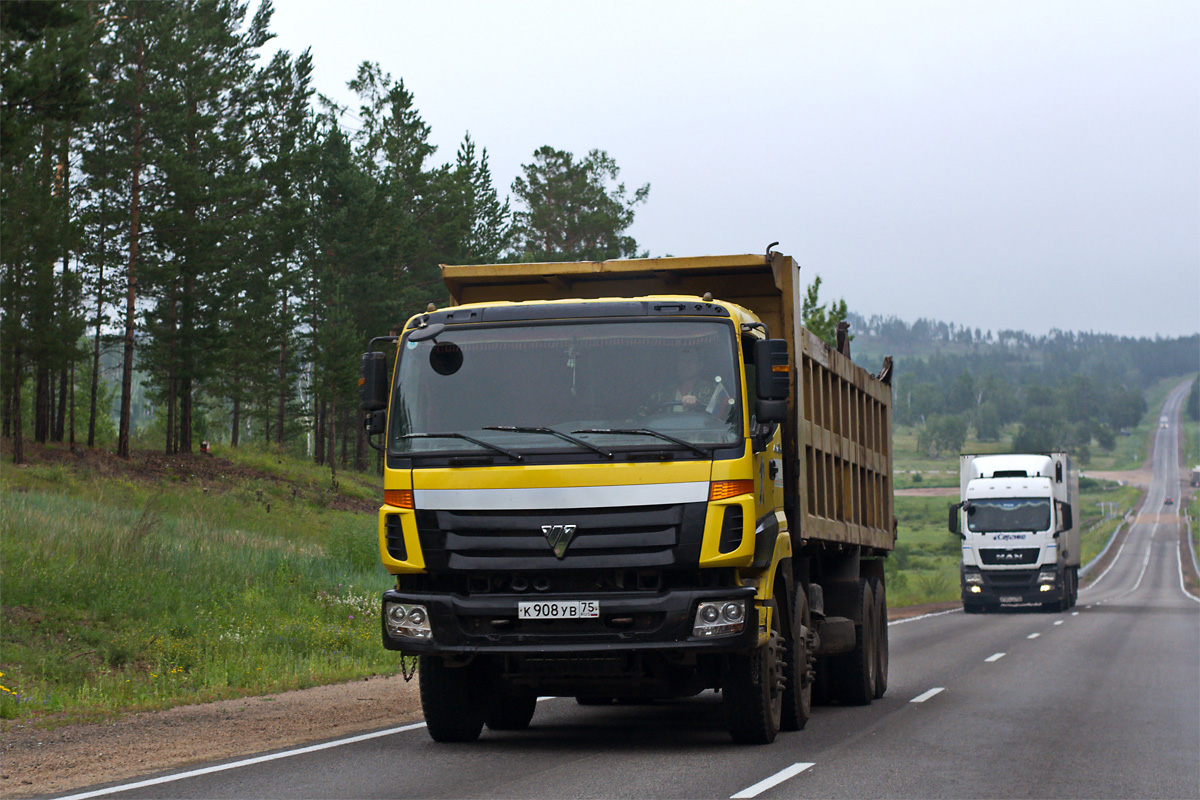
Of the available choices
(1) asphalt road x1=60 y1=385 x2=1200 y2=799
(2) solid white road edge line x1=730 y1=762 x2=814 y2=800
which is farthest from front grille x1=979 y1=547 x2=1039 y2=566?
(2) solid white road edge line x1=730 y1=762 x2=814 y2=800

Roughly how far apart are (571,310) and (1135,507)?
181 metres

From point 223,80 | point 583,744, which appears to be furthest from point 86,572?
point 223,80

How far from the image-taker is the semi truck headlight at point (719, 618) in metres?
8.55

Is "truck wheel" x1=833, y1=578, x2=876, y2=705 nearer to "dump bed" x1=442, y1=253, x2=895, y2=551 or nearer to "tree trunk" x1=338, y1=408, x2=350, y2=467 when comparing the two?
"dump bed" x1=442, y1=253, x2=895, y2=551

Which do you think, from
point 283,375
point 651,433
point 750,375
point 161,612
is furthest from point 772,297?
point 283,375

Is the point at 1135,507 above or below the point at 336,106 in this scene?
below

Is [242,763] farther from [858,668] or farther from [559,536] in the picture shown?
[858,668]

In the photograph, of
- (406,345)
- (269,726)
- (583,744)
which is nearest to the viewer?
(406,345)

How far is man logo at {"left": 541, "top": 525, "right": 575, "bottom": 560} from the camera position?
8.48 m

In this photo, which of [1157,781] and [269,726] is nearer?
[1157,781]

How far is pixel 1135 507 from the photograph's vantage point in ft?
575

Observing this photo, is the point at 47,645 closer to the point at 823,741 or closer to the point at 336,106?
the point at 823,741

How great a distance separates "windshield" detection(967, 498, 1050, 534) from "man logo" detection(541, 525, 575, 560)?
3346cm

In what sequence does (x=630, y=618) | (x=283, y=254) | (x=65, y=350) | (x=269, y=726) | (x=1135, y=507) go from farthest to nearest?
(x=1135, y=507)
(x=283, y=254)
(x=65, y=350)
(x=269, y=726)
(x=630, y=618)
